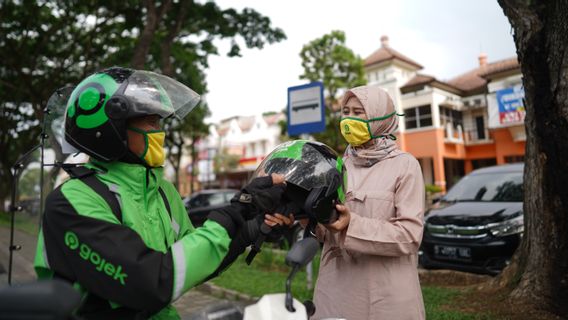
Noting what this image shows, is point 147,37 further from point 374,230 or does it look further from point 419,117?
point 419,117

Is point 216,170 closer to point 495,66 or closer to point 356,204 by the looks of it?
point 495,66

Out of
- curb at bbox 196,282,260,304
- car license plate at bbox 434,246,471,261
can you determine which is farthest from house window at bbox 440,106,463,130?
curb at bbox 196,282,260,304

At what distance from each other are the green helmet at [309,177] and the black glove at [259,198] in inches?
3.9

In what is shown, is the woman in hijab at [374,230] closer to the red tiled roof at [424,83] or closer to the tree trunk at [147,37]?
the tree trunk at [147,37]

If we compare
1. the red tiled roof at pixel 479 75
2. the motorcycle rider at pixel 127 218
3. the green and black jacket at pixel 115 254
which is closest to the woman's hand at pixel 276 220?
the motorcycle rider at pixel 127 218

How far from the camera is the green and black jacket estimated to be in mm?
1203

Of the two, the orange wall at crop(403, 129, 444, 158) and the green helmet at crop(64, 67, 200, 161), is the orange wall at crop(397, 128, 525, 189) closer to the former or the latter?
the orange wall at crop(403, 129, 444, 158)

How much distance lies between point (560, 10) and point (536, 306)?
8.42ft

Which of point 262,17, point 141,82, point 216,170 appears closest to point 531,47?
point 141,82

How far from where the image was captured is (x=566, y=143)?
346 cm

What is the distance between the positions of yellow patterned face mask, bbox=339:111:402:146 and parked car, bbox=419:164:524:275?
451 centimetres

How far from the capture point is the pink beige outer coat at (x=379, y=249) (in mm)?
1875

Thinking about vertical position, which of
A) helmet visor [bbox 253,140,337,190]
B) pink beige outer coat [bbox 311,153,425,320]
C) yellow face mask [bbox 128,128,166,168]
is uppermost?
yellow face mask [bbox 128,128,166,168]

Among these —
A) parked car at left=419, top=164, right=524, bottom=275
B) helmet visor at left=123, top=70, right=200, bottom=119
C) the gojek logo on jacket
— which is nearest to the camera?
the gojek logo on jacket
